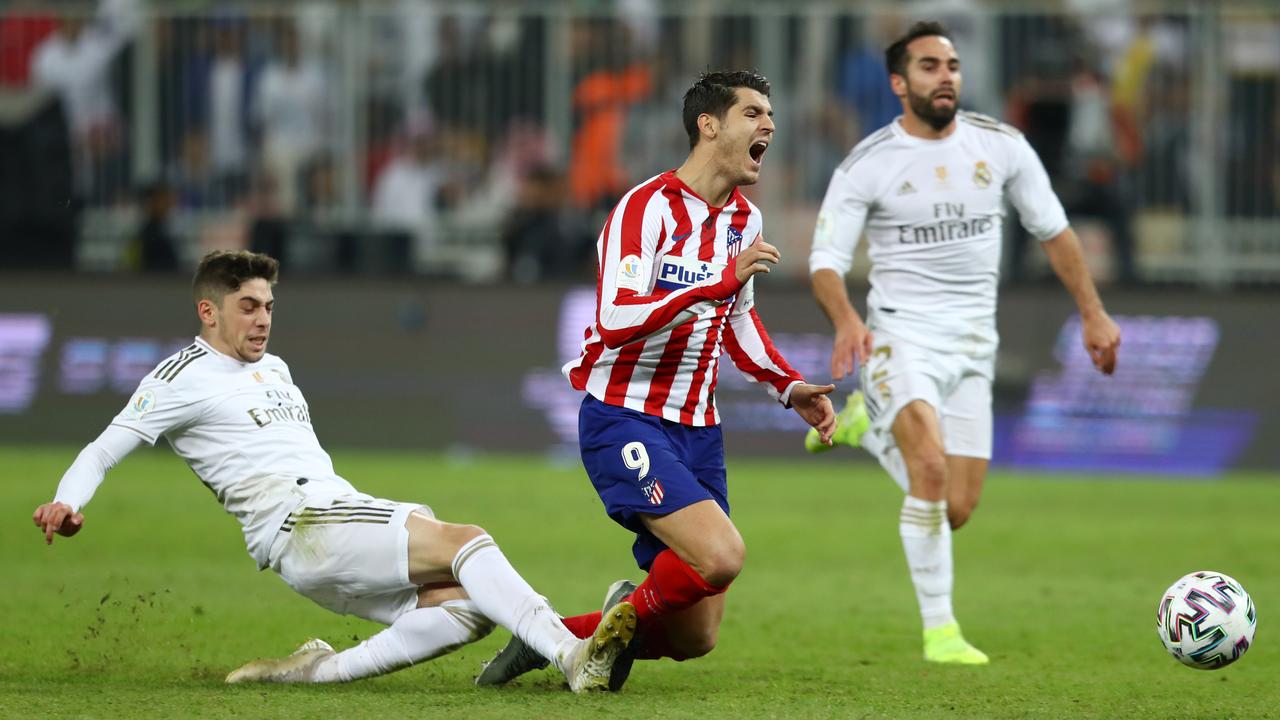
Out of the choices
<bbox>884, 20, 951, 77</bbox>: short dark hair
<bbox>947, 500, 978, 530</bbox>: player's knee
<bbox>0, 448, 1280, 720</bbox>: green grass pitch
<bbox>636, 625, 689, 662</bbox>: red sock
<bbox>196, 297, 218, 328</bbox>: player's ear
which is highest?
<bbox>884, 20, 951, 77</bbox>: short dark hair

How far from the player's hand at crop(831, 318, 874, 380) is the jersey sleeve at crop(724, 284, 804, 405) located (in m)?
0.83

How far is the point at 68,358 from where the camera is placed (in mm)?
15969

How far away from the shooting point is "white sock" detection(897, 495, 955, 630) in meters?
7.47

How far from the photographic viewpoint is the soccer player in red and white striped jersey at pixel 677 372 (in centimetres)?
609

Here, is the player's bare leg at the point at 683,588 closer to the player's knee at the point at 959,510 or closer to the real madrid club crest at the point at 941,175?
the player's knee at the point at 959,510

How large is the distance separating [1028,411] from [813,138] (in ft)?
10.3

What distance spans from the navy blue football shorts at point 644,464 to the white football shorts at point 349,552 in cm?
63

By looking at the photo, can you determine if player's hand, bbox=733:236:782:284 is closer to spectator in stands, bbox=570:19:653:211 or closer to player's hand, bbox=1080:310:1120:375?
player's hand, bbox=1080:310:1120:375

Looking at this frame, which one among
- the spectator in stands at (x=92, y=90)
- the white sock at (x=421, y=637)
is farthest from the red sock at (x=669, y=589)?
the spectator in stands at (x=92, y=90)

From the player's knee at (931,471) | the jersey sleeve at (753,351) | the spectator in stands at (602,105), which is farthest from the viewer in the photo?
the spectator in stands at (602,105)

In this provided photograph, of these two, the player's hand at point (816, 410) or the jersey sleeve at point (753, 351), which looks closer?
the player's hand at point (816, 410)

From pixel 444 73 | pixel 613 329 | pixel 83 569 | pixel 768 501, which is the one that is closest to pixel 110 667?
pixel 613 329

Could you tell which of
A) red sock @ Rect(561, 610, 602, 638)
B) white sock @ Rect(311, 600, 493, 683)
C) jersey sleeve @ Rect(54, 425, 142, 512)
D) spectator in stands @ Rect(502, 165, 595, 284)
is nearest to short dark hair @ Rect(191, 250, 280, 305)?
jersey sleeve @ Rect(54, 425, 142, 512)

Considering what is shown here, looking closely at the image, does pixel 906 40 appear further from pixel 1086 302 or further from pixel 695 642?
pixel 695 642
